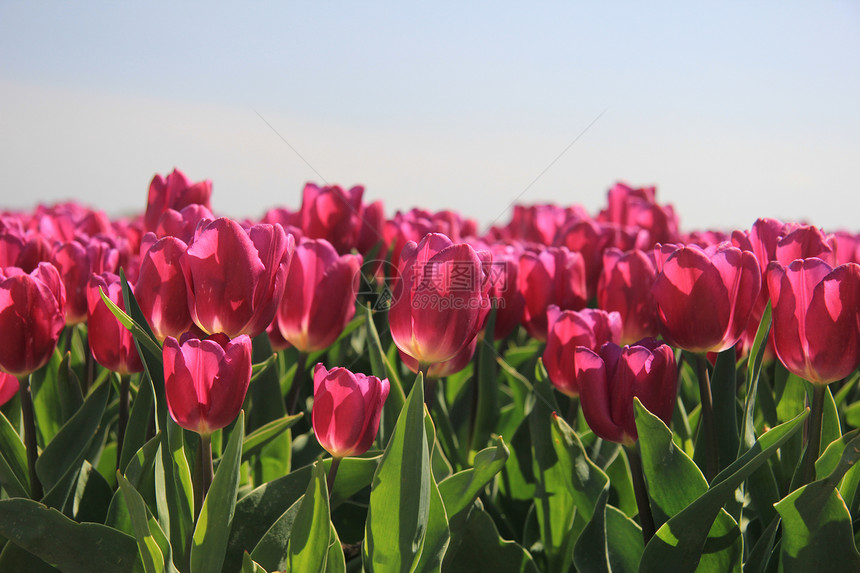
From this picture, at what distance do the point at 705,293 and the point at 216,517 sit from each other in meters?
0.76

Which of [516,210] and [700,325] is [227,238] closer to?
[700,325]

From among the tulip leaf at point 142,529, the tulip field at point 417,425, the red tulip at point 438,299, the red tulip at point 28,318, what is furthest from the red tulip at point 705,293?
the red tulip at point 28,318

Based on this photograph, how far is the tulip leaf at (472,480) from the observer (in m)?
0.93

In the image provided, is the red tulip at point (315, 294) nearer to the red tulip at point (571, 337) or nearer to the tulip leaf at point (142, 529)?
the red tulip at point (571, 337)

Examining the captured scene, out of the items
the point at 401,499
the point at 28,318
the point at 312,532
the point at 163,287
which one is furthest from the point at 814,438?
the point at 28,318

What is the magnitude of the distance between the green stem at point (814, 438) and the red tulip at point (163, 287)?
0.95 metres

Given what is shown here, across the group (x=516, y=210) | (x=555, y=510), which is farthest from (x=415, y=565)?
(x=516, y=210)

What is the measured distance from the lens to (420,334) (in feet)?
3.46

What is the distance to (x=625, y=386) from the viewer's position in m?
1.03

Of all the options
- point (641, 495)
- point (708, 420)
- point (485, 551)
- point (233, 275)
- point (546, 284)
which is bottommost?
point (485, 551)

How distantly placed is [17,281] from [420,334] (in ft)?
2.16

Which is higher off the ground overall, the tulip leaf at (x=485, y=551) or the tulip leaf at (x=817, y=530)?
the tulip leaf at (x=817, y=530)

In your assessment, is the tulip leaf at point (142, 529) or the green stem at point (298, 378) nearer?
Answer: the tulip leaf at point (142, 529)

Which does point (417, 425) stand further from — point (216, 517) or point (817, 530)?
point (817, 530)
